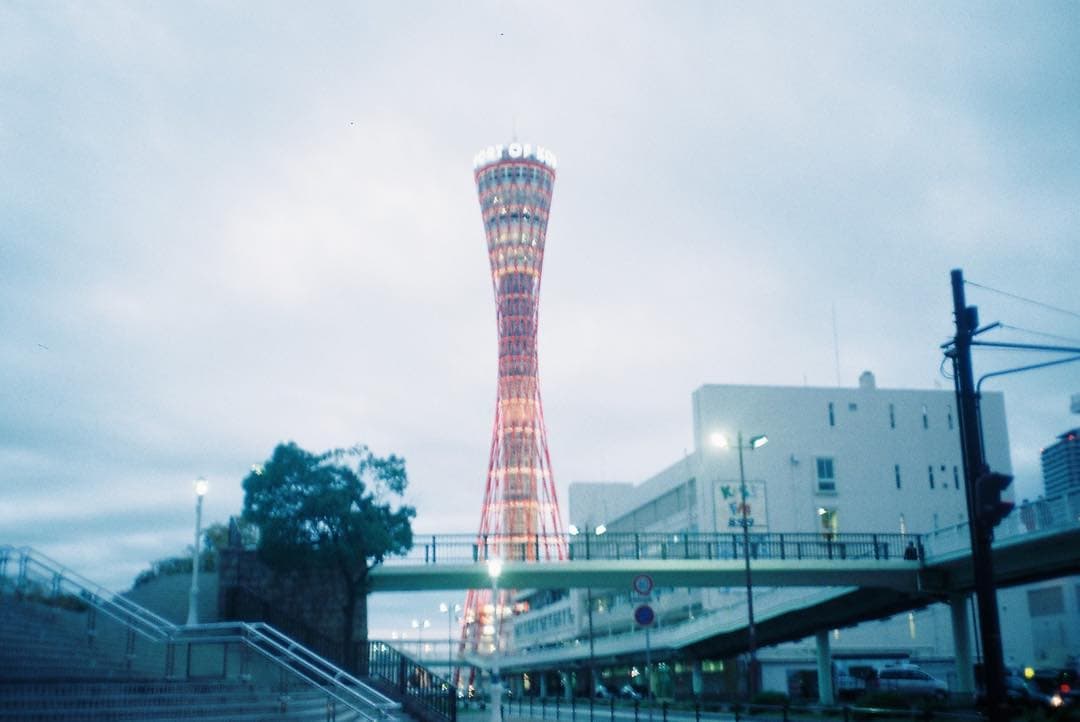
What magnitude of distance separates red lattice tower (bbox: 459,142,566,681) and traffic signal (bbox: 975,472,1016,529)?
58671mm

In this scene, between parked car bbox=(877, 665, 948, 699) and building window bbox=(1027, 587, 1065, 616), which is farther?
building window bbox=(1027, 587, 1065, 616)

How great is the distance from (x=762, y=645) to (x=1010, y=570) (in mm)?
25513

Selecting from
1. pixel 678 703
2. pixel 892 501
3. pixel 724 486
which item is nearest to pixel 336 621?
pixel 678 703

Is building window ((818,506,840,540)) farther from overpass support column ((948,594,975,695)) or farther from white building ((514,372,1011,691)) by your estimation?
overpass support column ((948,594,975,695))

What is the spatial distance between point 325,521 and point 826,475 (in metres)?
46.9

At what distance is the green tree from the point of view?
34438mm

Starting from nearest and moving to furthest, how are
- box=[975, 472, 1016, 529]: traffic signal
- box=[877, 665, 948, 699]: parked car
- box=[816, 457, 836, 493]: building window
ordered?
box=[975, 472, 1016, 529]: traffic signal, box=[877, 665, 948, 699]: parked car, box=[816, 457, 836, 493]: building window

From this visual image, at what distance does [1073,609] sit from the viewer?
232 feet

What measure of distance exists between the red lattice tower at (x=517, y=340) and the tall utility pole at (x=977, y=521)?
57.2 meters

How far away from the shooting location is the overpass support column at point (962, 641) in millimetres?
43875

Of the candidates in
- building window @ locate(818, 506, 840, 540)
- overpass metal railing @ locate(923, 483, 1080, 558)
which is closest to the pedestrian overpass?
overpass metal railing @ locate(923, 483, 1080, 558)

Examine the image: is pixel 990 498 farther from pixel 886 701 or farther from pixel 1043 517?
pixel 886 701

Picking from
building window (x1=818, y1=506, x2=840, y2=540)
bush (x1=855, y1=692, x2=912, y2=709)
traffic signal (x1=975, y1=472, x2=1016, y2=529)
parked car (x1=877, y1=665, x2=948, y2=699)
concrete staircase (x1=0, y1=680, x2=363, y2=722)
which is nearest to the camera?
traffic signal (x1=975, y1=472, x2=1016, y2=529)

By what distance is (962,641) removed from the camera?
4478 cm
